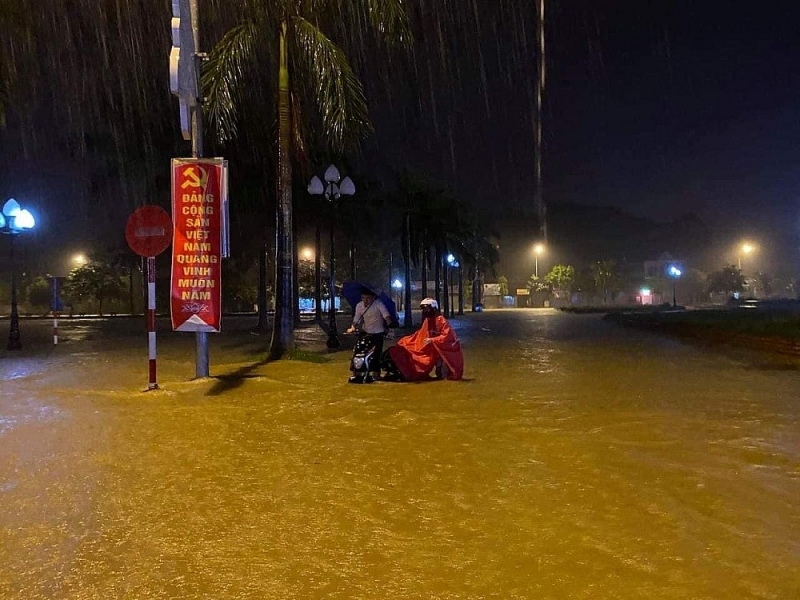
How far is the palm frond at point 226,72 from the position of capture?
16.1 metres

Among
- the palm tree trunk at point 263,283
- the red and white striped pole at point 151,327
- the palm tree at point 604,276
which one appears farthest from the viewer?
the palm tree at point 604,276

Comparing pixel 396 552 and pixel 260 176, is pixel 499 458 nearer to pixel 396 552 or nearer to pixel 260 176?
pixel 396 552

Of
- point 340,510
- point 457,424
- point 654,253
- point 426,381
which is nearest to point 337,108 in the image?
point 426,381

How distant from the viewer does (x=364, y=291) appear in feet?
42.7

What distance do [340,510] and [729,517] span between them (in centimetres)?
290

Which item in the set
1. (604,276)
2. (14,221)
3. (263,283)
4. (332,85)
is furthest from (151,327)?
(604,276)

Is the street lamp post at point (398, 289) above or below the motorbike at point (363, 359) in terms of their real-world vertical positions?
above

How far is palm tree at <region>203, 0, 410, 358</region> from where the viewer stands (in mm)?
16062

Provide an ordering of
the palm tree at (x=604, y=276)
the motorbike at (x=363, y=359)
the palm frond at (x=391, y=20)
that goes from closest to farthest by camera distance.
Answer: the motorbike at (x=363, y=359) < the palm frond at (x=391, y=20) < the palm tree at (x=604, y=276)

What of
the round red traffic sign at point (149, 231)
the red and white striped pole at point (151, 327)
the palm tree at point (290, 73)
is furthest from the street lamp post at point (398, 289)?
the round red traffic sign at point (149, 231)

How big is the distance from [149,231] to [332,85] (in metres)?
6.47

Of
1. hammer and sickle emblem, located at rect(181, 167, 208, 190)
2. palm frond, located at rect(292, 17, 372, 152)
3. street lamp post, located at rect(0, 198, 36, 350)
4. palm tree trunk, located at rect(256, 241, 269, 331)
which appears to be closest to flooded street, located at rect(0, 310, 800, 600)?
hammer and sickle emblem, located at rect(181, 167, 208, 190)

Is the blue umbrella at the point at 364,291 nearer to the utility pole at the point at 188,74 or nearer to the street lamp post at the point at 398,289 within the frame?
the utility pole at the point at 188,74

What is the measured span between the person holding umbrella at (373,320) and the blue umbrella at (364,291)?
0.12 feet
